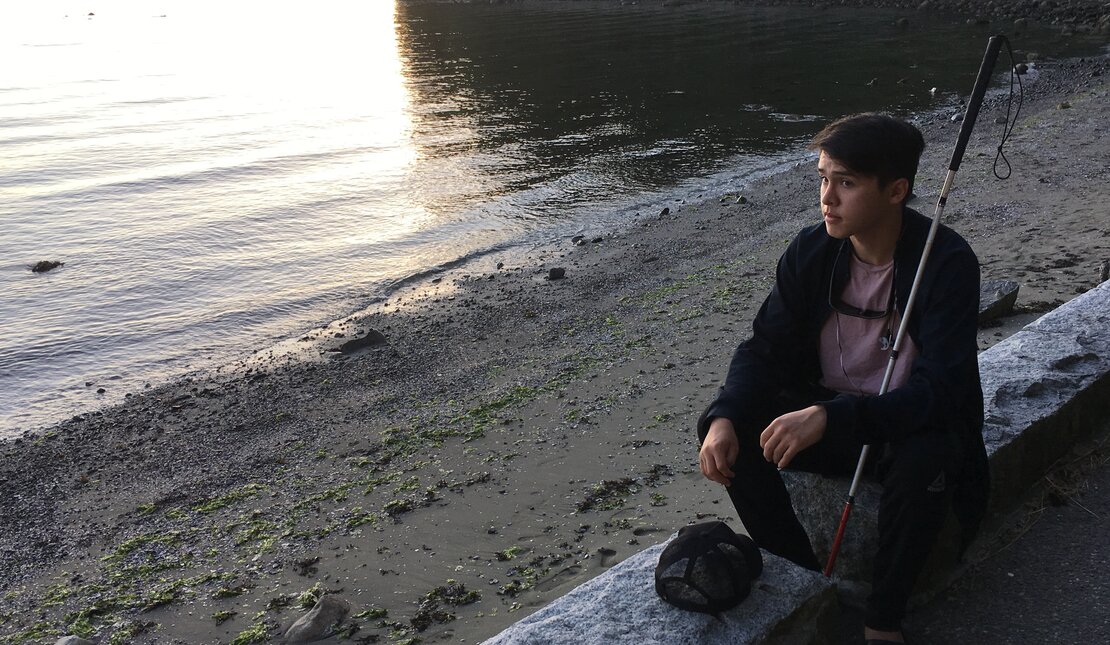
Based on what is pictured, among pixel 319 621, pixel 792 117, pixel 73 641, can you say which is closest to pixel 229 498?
pixel 73 641

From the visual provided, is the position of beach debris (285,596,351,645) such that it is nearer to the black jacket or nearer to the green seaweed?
the green seaweed

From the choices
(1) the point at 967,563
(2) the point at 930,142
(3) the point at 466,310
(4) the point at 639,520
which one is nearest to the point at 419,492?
(4) the point at 639,520

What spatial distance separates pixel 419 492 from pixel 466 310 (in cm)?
518

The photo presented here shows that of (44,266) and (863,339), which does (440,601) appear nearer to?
(863,339)

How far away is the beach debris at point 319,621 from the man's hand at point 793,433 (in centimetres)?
292

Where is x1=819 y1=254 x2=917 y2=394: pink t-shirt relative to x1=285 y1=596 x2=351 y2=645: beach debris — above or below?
above

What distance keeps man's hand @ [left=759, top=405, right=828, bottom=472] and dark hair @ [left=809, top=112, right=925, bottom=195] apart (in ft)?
2.92

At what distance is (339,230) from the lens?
1722cm

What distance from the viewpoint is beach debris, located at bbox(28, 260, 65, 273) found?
15.6 metres

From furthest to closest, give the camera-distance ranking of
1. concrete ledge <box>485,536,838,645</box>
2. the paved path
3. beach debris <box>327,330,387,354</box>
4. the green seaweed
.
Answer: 1. beach debris <box>327,330,387,354</box>
2. the green seaweed
3. the paved path
4. concrete ledge <box>485,536,838,645</box>

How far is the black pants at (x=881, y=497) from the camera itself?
3.10 metres

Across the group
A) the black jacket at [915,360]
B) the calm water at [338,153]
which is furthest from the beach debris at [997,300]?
the calm water at [338,153]

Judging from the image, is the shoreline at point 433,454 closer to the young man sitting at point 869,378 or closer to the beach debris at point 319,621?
the beach debris at point 319,621

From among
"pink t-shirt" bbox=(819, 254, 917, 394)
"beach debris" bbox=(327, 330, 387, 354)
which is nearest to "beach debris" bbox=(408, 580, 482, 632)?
"pink t-shirt" bbox=(819, 254, 917, 394)
